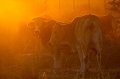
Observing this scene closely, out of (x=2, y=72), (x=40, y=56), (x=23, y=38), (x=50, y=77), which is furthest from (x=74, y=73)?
(x=23, y=38)

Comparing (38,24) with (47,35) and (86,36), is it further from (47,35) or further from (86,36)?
(86,36)

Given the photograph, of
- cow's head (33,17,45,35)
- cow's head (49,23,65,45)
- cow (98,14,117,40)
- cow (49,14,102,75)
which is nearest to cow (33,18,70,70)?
cow's head (33,17,45,35)

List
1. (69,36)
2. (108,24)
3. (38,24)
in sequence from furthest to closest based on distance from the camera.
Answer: (108,24), (38,24), (69,36)

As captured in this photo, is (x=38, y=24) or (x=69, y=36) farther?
(x=38, y=24)

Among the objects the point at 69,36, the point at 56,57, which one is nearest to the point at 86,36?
the point at 69,36

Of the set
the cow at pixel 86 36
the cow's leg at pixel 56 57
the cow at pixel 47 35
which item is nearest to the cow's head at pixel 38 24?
the cow at pixel 47 35

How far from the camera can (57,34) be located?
1616 cm

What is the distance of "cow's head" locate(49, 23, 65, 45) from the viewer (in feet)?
52.7

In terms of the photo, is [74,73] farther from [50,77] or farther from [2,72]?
[2,72]

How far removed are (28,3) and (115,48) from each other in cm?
3853

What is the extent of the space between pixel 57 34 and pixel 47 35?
2.05 meters

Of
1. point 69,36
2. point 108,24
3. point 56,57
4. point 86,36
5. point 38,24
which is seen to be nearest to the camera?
point 86,36

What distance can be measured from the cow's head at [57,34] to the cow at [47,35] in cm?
95

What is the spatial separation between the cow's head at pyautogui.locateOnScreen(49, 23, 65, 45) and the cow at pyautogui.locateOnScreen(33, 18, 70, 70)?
37.3 inches
